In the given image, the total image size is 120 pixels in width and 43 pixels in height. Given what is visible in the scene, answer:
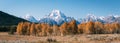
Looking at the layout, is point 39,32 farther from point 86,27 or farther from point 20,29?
point 86,27

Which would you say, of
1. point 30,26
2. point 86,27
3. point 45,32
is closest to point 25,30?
point 30,26

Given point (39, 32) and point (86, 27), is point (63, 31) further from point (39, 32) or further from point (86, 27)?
point (86, 27)

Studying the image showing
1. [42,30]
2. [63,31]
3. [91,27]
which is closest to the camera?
[63,31]

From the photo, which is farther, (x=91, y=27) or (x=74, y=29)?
(x=91, y=27)

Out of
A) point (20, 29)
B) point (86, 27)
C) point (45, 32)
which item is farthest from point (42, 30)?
point (86, 27)

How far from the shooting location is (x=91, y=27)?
179250 mm

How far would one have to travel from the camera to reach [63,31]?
15500 cm

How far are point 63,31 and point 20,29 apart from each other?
30.9 m

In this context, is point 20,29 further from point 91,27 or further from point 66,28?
point 91,27

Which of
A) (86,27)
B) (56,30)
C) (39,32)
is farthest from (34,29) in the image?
(86,27)

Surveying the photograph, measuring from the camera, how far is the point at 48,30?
16412 cm

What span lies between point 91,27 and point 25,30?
47.1 m

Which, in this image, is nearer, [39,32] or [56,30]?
[39,32]

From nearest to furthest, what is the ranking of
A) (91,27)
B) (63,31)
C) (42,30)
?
(63,31), (42,30), (91,27)
